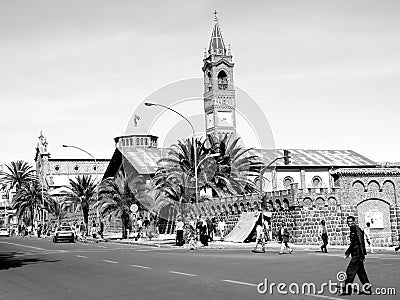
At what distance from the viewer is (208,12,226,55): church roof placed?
9346 centimetres

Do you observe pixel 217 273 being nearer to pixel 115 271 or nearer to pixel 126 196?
pixel 115 271

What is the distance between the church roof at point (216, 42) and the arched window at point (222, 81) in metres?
3.37

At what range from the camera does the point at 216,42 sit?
94.3m

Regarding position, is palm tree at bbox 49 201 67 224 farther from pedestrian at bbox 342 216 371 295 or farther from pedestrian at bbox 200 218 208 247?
pedestrian at bbox 342 216 371 295

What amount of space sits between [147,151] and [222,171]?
969 inches

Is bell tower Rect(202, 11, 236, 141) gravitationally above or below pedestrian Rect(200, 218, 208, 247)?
above

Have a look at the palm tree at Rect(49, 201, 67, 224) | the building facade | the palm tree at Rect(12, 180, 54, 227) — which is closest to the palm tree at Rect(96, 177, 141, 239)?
the building facade

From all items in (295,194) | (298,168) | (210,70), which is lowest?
(295,194)

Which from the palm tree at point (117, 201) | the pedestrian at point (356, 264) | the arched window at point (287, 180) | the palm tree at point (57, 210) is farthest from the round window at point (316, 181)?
the pedestrian at point (356, 264)

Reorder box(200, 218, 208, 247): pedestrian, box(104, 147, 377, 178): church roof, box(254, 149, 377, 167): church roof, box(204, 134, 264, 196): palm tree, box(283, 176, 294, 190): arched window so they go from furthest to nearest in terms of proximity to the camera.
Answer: box(254, 149, 377, 167): church roof < box(283, 176, 294, 190): arched window < box(104, 147, 377, 178): church roof < box(204, 134, 264, 196): palm tree < box(200, 218, 208, 247): pedestrian

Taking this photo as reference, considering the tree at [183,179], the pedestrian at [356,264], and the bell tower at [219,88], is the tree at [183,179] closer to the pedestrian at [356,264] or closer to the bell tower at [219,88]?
the pedestrian at [356,264]

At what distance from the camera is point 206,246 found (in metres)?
36.2

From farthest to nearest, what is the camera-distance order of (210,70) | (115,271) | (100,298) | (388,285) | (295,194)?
(210,70) < (295,194) < (115,271) < (388,285) < (100,298)

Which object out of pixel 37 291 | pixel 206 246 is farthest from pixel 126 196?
pixel 37 291
